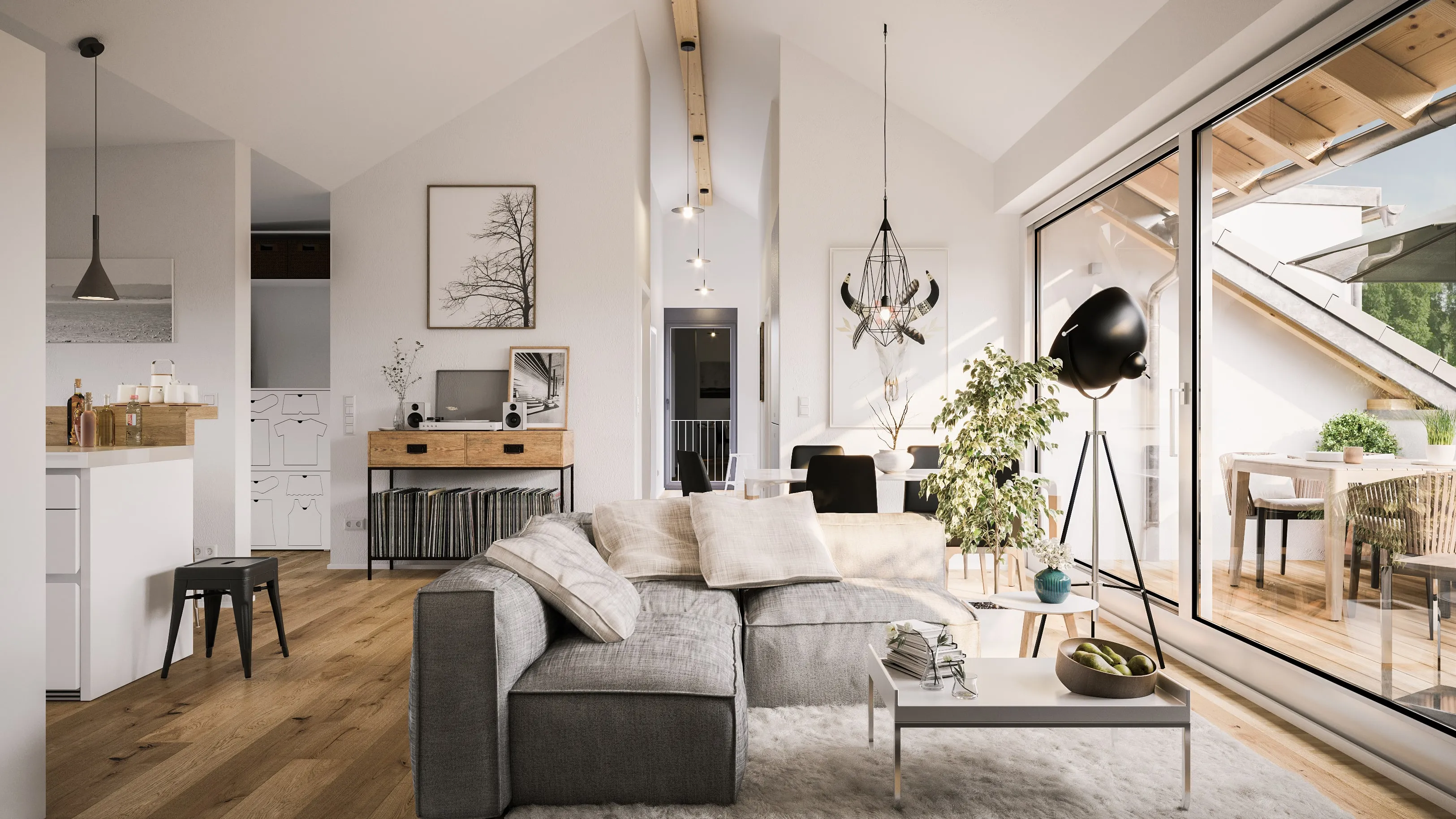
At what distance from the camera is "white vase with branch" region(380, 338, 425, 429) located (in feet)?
19.8

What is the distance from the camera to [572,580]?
2.53 meters

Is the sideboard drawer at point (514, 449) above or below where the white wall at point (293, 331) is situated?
below

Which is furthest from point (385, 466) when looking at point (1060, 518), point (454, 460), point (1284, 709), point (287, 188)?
point (1284, 709)

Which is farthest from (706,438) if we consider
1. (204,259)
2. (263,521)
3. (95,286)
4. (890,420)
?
(95,286)

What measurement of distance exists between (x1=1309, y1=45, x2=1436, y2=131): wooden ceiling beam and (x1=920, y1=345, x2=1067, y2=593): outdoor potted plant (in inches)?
52.7

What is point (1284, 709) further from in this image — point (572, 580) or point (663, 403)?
point (663, 403)

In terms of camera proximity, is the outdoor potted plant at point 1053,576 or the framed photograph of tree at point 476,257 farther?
the framed photograph of tree at point 476,257

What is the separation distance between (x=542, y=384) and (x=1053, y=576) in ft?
13.2

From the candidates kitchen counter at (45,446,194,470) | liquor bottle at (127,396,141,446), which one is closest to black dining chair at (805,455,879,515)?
kitchen counter at (45,446,194,470)

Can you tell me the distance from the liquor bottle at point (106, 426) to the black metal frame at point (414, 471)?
1751 mm

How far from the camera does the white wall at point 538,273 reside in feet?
19.8

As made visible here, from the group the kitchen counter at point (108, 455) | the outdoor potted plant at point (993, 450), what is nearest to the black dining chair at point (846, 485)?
the outdoor potted plant at point (993, 450)

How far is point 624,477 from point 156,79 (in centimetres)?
350

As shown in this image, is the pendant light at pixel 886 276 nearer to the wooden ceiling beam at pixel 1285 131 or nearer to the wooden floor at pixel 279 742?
the wooden floor at pixel 279 742
